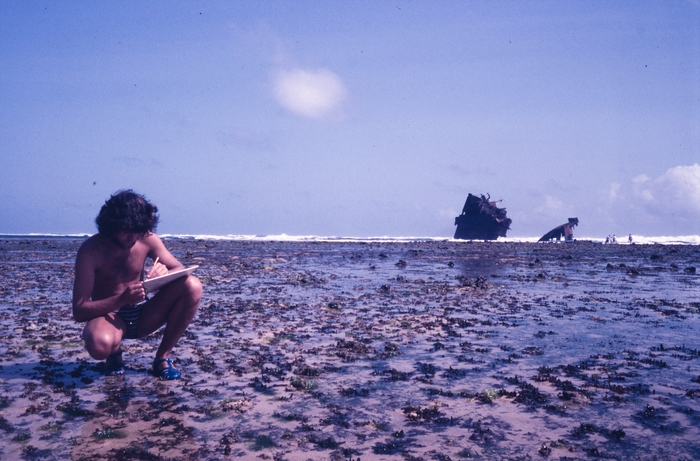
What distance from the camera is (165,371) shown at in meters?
5.42

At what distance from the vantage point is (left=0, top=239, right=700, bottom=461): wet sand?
3760 millimetres

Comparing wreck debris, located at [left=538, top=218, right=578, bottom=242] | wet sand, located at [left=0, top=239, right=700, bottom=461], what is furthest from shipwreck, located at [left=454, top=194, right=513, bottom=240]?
wet sand, located at [left=0, top=239, right=700, bottom=461]

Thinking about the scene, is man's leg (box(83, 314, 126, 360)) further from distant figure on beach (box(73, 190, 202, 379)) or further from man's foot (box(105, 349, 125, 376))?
man's foot (box(105, 349, 125, 376))

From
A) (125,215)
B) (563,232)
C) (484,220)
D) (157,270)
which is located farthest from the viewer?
(563,232)

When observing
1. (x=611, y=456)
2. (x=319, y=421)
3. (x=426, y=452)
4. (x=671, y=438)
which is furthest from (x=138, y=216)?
(x=671, y=438)

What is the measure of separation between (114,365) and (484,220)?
66.0m

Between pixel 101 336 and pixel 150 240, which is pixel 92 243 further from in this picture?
pixel 101 336

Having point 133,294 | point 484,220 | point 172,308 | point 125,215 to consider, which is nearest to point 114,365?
point 172,308

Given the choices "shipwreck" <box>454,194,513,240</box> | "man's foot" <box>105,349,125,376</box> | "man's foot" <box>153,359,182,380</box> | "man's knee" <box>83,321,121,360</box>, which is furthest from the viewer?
"shipwreck" <box>454,194,513,240</box>

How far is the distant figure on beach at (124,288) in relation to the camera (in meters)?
5.05

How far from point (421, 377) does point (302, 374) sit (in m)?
1.35

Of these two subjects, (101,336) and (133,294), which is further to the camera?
(101,336)

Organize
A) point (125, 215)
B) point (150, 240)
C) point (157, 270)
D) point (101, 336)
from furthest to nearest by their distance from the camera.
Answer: point (150, 240)
point (157, 270)
point (101, 336)
point (125, 215)

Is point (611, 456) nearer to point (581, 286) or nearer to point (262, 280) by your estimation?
point (581, 286)
